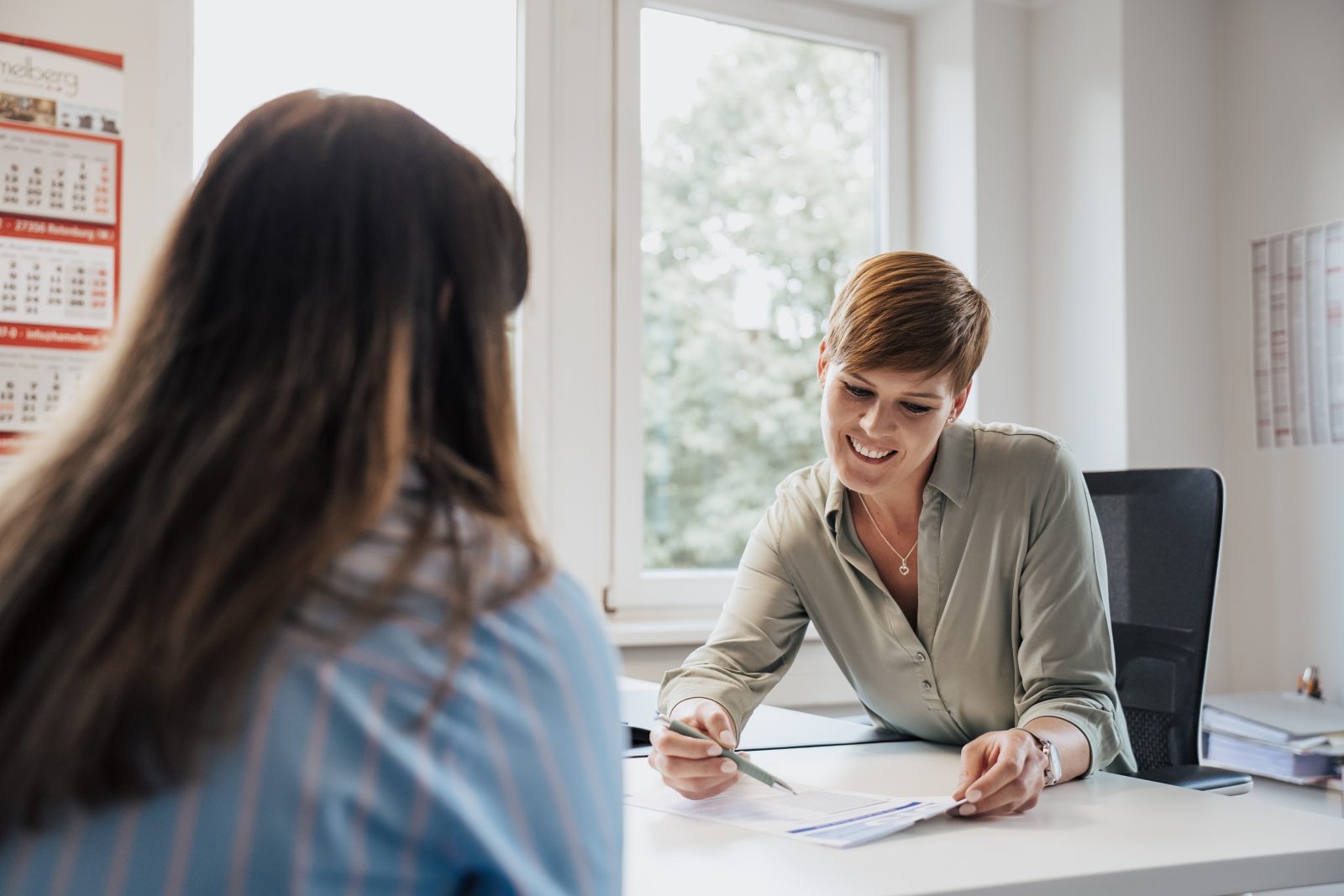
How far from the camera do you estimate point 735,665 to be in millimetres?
1599

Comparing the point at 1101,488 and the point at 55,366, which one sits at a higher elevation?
the point at 55,366

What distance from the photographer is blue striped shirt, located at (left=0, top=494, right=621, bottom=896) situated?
0.50 m

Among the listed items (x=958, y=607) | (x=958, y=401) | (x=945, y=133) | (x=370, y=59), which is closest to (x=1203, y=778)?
(x=958, y=607)

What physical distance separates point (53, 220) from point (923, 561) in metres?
1.46

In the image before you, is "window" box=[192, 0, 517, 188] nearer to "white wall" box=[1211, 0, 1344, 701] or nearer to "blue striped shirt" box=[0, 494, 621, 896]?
"white wall" box=[1211, 0, 1344, 701]

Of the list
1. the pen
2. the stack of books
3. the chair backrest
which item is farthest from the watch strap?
the stack of books

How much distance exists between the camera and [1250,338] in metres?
2.67

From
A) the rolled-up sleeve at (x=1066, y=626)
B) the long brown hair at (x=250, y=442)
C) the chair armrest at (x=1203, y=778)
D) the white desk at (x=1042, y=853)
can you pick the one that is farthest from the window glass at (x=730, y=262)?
the long brown hair at (x=250, y=442)

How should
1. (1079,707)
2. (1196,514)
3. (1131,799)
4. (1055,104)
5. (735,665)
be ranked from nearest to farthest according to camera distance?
(1131,799)
(1079,707)
(735,665)
(1196,514)
(1055,104)

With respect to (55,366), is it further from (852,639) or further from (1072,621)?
(1072,621)

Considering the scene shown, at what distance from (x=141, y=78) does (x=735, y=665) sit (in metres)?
1.40

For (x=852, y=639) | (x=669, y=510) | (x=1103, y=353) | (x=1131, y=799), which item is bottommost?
(x=1131, y=799)

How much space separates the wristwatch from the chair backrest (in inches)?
18.4

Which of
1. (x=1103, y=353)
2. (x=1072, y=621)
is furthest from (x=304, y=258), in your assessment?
(x=1103, y=353)
